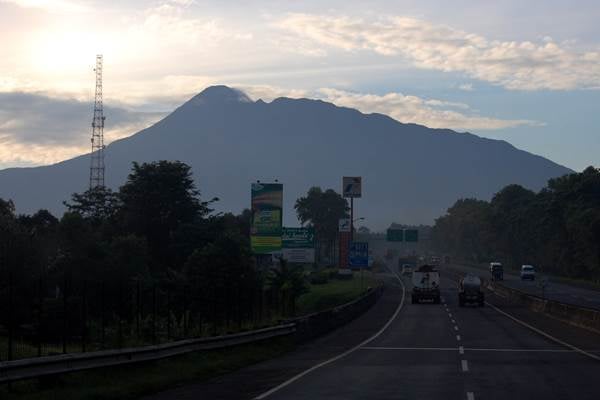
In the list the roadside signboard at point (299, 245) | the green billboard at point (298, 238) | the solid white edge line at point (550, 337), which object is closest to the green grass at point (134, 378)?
the solid white edge line at point (550, 337)

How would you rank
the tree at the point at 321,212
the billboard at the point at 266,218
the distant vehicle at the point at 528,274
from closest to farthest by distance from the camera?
the billboard at the point at 266,218
the distant vehicle at the point at 528,274
the tree at the point at 321,212

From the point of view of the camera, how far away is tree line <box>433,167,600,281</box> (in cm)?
12825

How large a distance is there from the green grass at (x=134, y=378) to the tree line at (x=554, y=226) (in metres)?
103

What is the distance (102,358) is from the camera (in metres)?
20.8

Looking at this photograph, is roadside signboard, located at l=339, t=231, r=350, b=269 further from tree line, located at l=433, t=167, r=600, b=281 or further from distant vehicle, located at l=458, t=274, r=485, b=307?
distant vehicle, located at l=458, t=274, r=485, b=307

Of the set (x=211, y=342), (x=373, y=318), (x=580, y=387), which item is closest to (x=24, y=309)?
(x=373, y=318)

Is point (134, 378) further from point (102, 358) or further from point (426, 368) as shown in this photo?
point (426, 368)

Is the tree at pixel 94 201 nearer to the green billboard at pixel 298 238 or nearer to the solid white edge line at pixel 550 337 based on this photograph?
the green billboard at pixel 298 238

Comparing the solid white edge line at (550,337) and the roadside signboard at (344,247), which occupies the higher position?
the roadside signboard at (344,247)

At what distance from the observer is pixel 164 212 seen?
97125 mm

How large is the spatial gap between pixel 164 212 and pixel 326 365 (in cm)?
7102

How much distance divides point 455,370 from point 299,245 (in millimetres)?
68411

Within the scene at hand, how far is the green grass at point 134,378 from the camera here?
18.5 m

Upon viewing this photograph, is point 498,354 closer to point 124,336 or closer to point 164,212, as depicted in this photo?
point 124,336
